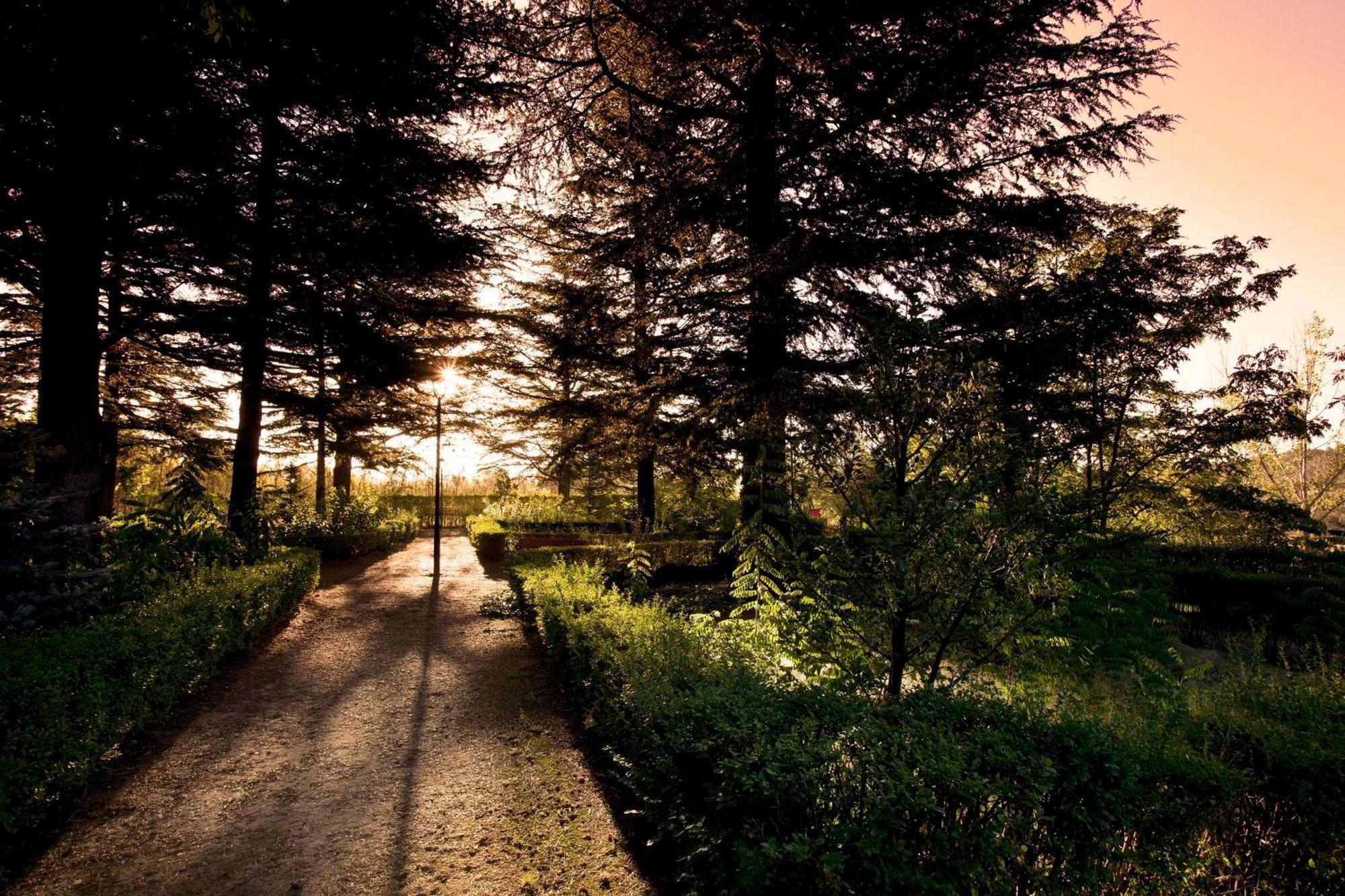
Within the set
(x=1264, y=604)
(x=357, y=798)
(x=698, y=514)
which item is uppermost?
(x=698, y=514)

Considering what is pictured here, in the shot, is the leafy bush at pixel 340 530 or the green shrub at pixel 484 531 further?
the green shrub at pixel 484 531

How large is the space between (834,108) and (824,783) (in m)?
8.72

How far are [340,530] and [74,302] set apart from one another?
36.8ft

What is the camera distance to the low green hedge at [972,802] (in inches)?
85.1

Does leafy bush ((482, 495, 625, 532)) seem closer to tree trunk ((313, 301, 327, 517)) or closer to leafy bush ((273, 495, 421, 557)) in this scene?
leafy bush ((273, 495, 421, 557))

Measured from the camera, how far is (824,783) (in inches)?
91.3

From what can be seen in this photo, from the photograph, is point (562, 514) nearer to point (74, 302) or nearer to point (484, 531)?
point (484, 531)

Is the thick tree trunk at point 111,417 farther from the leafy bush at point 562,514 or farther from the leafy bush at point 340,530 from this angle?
the leafy bush at point 562,514

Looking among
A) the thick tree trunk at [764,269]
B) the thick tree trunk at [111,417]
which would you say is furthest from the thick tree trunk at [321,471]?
the thick tree trunk at [764,269]

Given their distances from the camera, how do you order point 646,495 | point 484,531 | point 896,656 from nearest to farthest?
point 896,656 < point 484,531 < point 646,495

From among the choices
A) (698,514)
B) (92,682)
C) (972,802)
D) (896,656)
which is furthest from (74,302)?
(698,514)

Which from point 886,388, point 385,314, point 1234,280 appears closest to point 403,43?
point 385,314

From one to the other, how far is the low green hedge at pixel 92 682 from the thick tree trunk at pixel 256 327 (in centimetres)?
516

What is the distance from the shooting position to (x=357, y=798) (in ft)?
13.1
